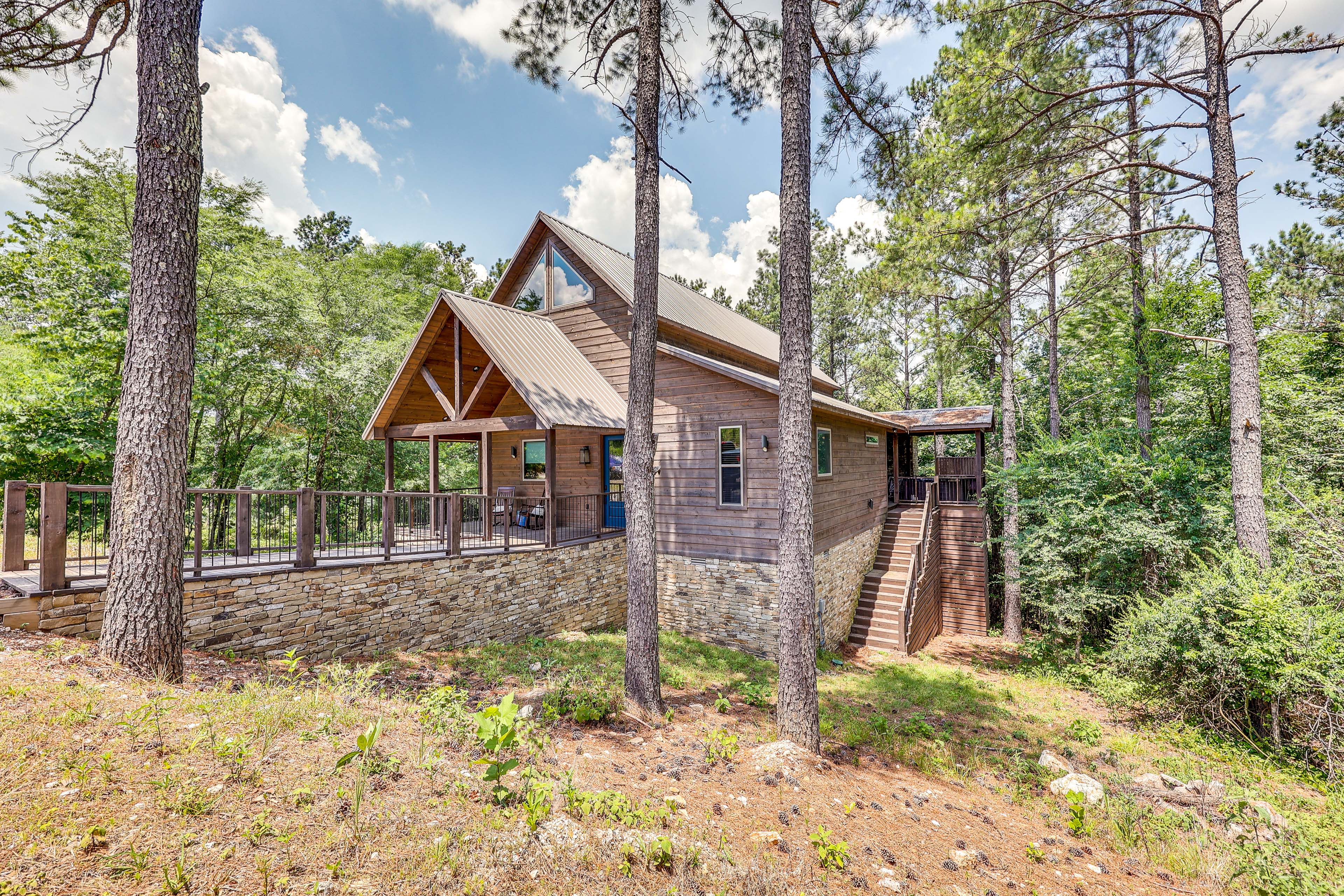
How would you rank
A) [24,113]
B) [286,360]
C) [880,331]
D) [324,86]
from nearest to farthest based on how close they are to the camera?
[24,113] < [324,86] < [286,360] < [880,331]

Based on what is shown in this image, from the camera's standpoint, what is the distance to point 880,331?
27.5m

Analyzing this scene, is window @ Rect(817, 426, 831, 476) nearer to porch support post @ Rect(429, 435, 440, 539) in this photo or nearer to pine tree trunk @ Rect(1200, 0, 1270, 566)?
pine tree trunk @ Rect(1200, 0, 1270, 566)

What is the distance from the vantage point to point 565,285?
44.6ft

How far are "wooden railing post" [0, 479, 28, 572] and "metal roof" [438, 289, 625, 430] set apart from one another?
602cm

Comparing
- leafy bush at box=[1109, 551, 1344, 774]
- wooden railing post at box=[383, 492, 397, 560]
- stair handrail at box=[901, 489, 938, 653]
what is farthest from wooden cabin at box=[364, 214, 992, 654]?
leafy bush at box=[1109, 551, 1344, 774]

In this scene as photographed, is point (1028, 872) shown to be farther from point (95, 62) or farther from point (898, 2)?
point (95, 62)

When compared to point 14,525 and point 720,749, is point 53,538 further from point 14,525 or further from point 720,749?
point 720,749

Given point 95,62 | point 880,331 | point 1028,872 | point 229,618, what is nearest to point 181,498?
point 229,618

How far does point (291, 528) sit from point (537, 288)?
10.2 metres

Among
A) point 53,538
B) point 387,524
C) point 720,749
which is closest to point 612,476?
point 387,524

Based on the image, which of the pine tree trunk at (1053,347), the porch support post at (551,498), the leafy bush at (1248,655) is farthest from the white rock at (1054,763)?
the pine tree trunk at (1053,347)

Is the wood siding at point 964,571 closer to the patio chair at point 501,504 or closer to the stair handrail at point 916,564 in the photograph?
the stair handrail at point 916,564

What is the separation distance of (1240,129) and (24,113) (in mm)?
16408

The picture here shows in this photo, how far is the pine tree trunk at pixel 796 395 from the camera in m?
5.41
